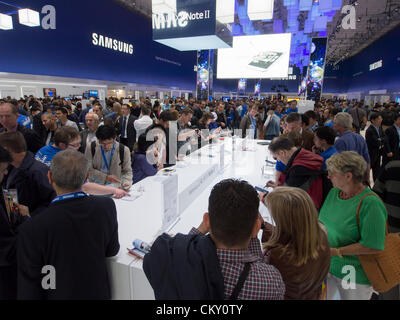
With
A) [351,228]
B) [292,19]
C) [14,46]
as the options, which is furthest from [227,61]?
[351,228]

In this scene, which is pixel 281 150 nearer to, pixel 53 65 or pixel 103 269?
pixel 103 269

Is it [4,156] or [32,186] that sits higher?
[4,156]

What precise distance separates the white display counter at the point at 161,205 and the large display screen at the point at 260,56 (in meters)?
6.80

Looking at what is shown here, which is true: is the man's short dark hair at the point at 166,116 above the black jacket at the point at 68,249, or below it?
above

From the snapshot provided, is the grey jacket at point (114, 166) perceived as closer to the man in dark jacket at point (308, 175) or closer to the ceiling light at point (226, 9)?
the man in dark jacket at point (308, 175)

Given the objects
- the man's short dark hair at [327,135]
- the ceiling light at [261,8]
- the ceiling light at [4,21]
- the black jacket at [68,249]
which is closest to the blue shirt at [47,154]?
the black jacket at [68,249]

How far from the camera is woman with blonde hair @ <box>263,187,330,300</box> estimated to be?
3.37ft

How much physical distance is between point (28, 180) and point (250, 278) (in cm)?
156

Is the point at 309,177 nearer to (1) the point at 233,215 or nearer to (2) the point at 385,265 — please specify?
(2) the point at 385,265

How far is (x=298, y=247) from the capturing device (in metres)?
1.03

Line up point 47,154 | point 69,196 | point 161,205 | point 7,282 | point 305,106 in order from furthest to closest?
point 305,106 → point 47,154 → point 161,205 → point 7,282 → point 69,196

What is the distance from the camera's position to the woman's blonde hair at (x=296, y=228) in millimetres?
1030

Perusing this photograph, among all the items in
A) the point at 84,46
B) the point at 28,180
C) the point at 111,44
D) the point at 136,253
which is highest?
the point at 111,44

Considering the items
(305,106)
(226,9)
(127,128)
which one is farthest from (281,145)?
(305,106)
